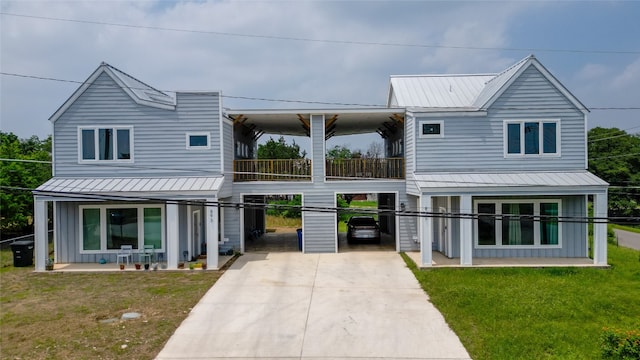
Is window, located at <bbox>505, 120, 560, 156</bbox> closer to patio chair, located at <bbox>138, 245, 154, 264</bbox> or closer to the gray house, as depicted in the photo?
the gray house

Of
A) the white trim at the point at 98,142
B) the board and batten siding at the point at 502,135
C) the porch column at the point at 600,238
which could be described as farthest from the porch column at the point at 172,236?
the porch column at the point at 600,238

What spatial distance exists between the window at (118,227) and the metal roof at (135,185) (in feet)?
3.33

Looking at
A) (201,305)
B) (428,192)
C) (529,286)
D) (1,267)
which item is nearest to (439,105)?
(428,192)

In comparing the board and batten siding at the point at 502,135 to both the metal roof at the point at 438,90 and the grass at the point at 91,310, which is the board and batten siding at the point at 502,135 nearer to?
the metal roof at the point at 438,90

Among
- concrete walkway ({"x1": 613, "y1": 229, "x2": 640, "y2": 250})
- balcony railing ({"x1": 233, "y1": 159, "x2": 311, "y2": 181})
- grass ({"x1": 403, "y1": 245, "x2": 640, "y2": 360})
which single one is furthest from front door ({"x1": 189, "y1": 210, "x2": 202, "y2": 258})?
concrete walkway ({"x1": 613, "y1": 229, "x2": 640, "y2": 250})

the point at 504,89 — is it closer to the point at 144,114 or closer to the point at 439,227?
the point at 439,227

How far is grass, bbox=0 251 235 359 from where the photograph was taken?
895 cm

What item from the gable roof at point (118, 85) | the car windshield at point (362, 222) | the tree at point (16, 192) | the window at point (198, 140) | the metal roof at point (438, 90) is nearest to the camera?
the gable roof at point (118, 85)

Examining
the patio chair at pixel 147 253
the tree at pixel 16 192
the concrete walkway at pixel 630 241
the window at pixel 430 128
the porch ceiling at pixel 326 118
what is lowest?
the concrete walkway at pixel 630 241

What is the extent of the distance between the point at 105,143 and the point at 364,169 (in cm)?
1059

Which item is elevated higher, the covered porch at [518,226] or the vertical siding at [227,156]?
the vertical siding at [227,156]

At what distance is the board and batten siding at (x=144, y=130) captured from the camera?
17453 mm

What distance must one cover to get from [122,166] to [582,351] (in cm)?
1608

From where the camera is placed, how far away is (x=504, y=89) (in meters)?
17.6
